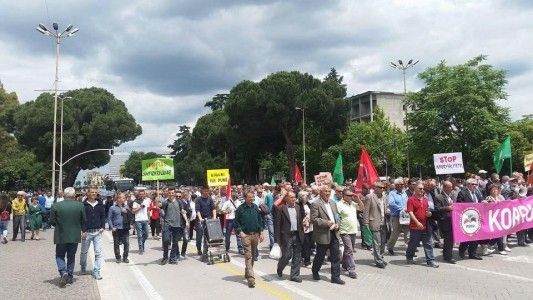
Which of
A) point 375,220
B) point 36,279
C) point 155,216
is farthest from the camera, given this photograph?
point 155,216

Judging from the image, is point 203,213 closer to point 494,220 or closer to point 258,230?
point 258,230

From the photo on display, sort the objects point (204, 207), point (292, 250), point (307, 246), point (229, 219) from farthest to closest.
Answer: point (229, 219) → point (204, 207) → point (307, 246) → point (292, 250)

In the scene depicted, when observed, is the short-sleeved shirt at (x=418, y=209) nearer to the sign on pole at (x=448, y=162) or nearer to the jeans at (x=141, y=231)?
the jeans at (x=141, y=231)

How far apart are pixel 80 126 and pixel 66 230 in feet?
178

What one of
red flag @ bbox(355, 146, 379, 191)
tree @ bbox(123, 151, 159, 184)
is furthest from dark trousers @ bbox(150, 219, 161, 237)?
tree @ bbox(123, 151, 159, 184)

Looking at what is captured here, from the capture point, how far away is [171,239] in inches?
510

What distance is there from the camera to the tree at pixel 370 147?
56.9 metres

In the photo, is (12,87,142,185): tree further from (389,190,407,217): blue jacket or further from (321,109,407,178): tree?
(389,190,407,217): blue jacket

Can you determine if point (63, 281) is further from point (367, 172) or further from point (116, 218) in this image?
point (367, 172)

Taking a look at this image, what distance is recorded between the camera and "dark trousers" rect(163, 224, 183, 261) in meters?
12.7

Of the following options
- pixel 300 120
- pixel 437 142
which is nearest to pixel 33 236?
pixel 437 142

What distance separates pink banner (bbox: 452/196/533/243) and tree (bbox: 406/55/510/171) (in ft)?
86.9

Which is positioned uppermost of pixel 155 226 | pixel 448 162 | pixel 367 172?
pixel 448 162

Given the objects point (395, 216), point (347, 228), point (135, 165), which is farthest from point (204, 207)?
point (135, 165)
